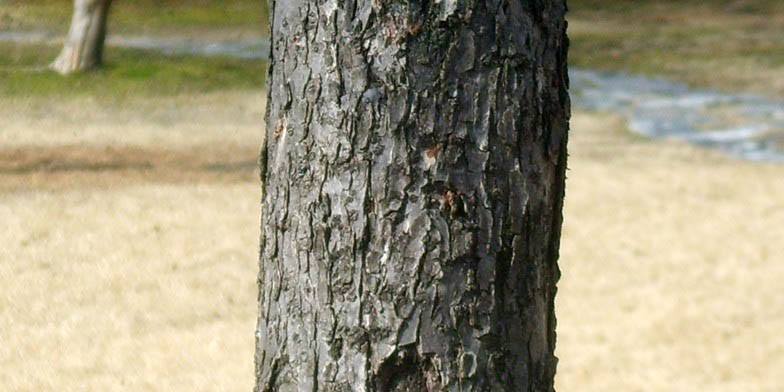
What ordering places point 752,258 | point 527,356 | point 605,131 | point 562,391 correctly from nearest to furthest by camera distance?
1. point 527,356
2. point 562,391
3. point 752,258
4. point 605,131

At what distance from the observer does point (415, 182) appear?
2.16 m

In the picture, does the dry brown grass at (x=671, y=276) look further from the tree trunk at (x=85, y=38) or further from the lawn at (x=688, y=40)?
the tree trunk at (x=85, y=38)

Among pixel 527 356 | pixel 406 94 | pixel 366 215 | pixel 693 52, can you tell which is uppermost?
pixel 693 52

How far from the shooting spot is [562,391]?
4.71m

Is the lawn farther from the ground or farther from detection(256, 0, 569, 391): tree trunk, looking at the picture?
detection(256, 0, 569, 391): tree trunk

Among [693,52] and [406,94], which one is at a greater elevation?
[693,52]

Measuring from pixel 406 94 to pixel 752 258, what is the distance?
5.11 meters

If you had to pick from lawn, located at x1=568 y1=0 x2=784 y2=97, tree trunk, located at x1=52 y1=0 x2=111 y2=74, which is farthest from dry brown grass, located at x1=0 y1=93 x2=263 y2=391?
lawn, located at x1=568 y1=0 x2=784 y2=97

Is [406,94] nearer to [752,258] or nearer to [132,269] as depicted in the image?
[132,269]

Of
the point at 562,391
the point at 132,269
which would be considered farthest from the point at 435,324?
the point at 132,269

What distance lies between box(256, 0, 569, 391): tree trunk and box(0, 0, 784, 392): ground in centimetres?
253

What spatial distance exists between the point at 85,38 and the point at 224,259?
25.8ft

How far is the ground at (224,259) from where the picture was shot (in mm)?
4973

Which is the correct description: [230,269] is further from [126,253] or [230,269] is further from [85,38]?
[85,38]
